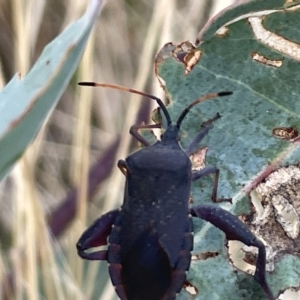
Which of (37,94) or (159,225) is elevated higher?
(37,94)

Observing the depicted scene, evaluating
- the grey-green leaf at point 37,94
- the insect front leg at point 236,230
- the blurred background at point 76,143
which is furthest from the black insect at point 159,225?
the blurred background at point 76,143

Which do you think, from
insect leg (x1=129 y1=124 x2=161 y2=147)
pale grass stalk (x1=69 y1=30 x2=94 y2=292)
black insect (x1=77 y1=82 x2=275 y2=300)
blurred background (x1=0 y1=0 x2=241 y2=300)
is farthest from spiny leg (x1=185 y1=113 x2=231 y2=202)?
pale grass stalk (x1=69 y1=30 x2=94 y2=292)

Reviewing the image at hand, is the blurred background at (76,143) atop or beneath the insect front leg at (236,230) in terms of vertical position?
beneath

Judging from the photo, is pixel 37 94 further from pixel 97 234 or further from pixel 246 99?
pixel 97 234

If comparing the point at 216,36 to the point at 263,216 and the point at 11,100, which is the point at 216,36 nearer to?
the point at 263,216

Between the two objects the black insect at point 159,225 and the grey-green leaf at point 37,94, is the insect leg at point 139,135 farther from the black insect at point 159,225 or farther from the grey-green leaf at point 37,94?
the grey-green leaf at point 37,94

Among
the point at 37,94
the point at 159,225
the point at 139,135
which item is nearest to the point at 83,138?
the point at 139,135

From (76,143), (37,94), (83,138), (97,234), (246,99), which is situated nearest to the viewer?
(37,94)
